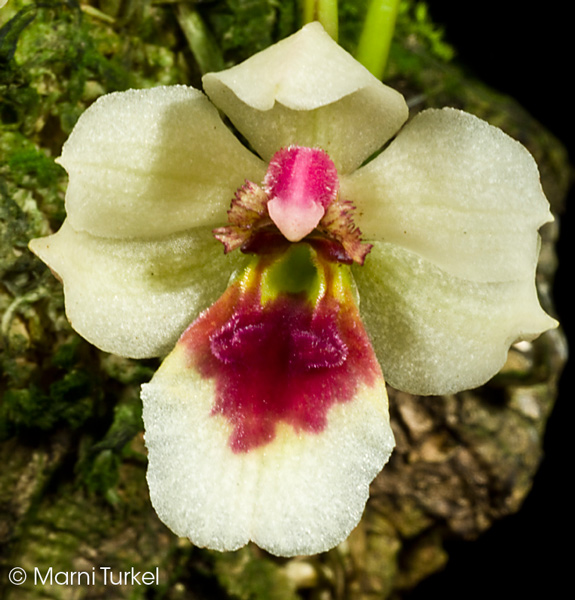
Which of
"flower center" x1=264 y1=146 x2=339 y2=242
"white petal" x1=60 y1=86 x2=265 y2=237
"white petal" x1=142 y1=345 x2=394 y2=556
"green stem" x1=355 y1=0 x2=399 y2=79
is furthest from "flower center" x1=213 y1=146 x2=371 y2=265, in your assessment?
"green stem" x1=355 y1=0 x2=399 y2=79

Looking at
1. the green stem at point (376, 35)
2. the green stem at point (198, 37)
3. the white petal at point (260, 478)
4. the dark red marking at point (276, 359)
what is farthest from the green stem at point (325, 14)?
the white petal at point (260, 478)

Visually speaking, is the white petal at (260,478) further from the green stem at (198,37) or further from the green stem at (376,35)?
the green stem at (198,37)

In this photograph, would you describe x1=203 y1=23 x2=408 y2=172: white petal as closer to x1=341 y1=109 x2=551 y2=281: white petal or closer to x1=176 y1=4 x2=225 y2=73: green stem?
x1=341 y1=109 x2=551 y2=281: white petal

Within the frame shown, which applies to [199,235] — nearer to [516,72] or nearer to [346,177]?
[346,177]

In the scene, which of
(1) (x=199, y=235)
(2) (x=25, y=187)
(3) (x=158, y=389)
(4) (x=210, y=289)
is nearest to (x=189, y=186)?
(1) (x=199, y=235)

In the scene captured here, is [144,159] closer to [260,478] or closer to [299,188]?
[299,188]

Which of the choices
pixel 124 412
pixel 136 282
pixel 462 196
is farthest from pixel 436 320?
pixel 124 412
